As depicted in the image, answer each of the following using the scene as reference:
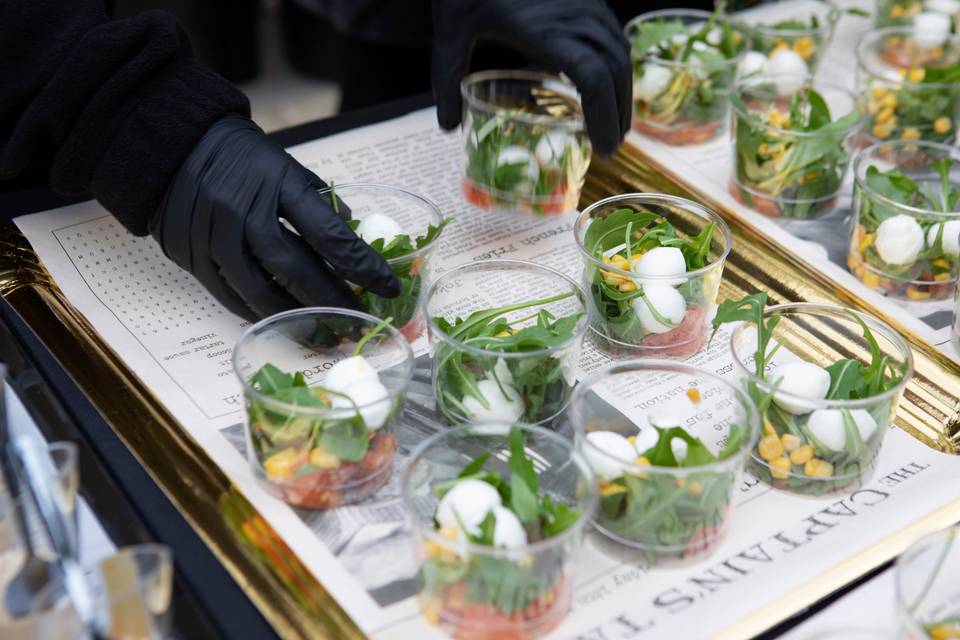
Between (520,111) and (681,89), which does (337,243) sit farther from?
(681,89)

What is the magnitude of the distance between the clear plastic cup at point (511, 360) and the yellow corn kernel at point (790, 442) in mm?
150

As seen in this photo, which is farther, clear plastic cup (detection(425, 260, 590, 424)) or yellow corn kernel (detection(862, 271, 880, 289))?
yellow corn kernel (detection(862, 271, 880, 289))

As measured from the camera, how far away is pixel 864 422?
2.27ft

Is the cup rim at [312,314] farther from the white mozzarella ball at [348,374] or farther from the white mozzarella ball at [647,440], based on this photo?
the white mozzarella ball at [647,440]

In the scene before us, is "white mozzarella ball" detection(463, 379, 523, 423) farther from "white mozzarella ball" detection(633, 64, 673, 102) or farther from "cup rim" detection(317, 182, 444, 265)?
"white mozzarella ball" detection(633, 64, 673, 102)

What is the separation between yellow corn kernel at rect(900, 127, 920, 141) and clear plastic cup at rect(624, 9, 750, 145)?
182mm

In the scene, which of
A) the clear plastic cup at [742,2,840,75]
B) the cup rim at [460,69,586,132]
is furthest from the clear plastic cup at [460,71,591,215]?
the clear plastic cup at [742,2,840,75]

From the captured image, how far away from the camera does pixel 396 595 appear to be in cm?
61

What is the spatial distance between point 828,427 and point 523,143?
0.37 metres

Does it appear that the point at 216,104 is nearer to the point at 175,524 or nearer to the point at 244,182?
the point at 244,182

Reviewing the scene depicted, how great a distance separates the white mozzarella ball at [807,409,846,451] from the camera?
68 centimetres

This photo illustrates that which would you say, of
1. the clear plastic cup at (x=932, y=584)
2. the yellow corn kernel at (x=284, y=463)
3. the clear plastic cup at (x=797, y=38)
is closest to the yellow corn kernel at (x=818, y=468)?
the clear plastic cup at (x=932, y=584)

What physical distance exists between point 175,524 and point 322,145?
0.51 metres

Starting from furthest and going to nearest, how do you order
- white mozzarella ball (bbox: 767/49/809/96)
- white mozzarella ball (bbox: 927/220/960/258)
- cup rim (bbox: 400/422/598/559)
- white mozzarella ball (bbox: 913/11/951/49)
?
white mozzarella ball (bbox: 913/11/951/49)
white mozzarella ball (bbox: 767/49/809/96)
white mozzarella ball (bbox: 927/220/960/258)
cup rim (bbox: 400/422/598/559)
